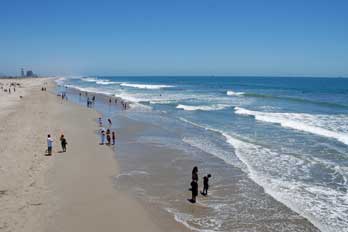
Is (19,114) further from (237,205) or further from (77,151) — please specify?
(237,205)

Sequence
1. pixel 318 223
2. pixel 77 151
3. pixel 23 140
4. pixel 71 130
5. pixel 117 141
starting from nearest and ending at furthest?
1. pixel 318 223
2. pixel 77 151
3. pixel 23 140
4. pixel 117 141
5. pixel 71 130

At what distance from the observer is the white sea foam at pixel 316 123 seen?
2745 centimetres

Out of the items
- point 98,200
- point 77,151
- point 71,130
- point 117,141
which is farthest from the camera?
point 71,130

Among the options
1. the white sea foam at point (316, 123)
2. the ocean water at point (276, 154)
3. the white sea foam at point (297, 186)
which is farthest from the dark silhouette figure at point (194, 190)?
the white sea foam at point (316, 123)

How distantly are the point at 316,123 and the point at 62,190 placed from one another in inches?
953

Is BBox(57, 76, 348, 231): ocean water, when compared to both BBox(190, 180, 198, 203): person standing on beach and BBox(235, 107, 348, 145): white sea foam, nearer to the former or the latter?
BBox(235, 107, 348, 145): white sea foam

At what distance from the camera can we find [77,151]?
21.3 meters

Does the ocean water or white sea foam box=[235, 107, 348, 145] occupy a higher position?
white sea foam box=[235, 107, 348, 145]

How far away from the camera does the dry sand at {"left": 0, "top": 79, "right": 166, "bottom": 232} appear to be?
450 inches

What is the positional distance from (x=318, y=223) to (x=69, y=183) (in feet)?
29.7

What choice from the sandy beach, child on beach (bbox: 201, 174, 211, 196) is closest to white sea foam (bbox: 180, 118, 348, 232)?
child on beach (bbox: 201, 174, 211, 196)

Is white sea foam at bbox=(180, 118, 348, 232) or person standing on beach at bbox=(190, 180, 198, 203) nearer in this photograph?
white sea foam at bbox=(180, 118, 348, 232)

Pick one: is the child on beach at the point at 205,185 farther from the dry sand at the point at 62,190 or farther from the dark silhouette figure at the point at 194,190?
the dry sand at the point at 62,190

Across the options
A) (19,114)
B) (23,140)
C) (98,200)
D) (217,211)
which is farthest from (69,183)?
(19,114)
